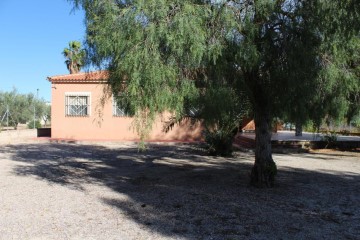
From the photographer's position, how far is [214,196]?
8.01 m

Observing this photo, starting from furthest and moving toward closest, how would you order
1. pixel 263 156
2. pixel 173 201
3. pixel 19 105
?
pixel 19 105
pixel 263 156
pixel 173 201

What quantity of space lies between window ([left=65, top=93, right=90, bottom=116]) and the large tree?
51.4 ft

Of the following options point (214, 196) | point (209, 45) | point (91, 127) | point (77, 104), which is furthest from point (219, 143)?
point (77, 104)

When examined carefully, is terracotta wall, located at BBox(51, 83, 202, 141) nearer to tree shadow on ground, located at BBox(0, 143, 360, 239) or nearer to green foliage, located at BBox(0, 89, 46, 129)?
tree shadow on ground, located at BBox(0, 143, 360, 239)

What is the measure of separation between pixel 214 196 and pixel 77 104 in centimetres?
1617

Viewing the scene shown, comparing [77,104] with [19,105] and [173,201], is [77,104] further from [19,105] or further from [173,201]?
[19,105]

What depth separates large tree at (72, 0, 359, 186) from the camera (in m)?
5.66

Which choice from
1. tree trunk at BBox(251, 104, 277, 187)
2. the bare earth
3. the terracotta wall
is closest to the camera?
the bare earth

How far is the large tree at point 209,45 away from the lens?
5.66 metres

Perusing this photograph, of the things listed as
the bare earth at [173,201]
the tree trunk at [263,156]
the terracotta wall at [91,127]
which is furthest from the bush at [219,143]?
the terracotta wall at [91,127]

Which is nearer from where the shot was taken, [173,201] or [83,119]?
[173,201]

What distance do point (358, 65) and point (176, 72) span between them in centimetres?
404

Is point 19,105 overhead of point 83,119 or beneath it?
overhead

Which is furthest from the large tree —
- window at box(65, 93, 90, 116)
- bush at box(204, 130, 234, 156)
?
window at box(65, 93, 90, 116)
